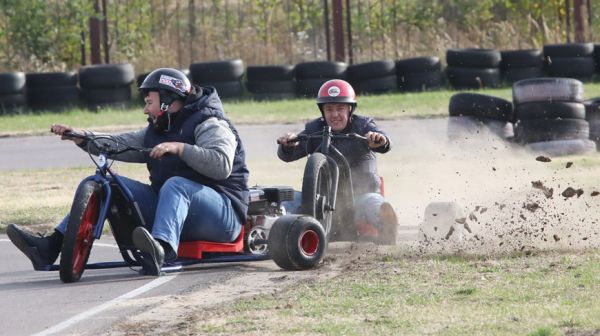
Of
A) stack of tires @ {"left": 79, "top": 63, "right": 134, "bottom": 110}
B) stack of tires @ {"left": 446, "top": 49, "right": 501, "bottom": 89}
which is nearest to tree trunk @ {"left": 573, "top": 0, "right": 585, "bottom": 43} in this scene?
stack of tires @ {"left": 446, "top": 49, "right": 501, "bottom": 89}

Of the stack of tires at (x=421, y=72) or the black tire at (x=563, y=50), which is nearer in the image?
the black tire at (x=563, y=50)

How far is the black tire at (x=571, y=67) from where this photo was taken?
2525 centimetres

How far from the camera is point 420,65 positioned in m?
25.9

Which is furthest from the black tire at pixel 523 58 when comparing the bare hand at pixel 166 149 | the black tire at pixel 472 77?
the bare hand at pixel 166 149

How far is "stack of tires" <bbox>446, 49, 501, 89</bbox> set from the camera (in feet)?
84.1

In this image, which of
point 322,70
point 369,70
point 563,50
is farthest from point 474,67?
point 322,70

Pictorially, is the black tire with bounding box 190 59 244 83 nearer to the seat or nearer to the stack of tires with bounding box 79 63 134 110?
the stack of tires with bounding box 79 63 134 110

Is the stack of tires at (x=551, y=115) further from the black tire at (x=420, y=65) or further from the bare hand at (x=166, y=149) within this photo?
the bare hand at (x=166, y=149)

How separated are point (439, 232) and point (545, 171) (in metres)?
5.12

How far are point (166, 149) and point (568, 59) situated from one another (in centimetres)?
1764

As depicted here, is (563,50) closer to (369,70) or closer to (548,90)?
(369,70)

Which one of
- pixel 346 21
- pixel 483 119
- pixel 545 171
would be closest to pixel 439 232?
pixel 545 171

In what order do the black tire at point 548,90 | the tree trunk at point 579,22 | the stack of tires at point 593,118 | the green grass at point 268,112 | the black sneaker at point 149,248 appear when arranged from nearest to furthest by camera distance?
the black sneaker at point 149,248 < the black tire at point 548,90 < the stack of tires at point 593,118 < the green grass at point 268,112 < the tree trunk at point 579,22

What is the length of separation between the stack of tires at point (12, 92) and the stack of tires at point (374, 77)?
6000mm
